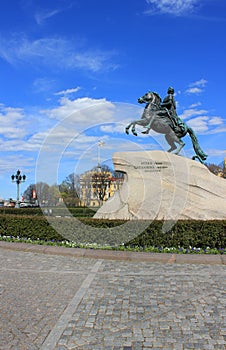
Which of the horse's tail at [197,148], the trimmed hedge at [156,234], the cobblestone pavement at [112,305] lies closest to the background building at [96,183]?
the horse's tail at [197,148]

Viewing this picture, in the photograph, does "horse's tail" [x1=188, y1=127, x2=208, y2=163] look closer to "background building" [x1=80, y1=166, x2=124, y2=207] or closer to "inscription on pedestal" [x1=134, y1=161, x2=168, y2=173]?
"inscription on pedestal" [x1=134, y1=161, x2=168, y2=173]

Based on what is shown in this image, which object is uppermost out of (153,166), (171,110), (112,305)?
(171,110)

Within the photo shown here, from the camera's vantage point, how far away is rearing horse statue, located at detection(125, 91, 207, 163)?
1345 cm

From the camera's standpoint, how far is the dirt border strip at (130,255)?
783 centimetres

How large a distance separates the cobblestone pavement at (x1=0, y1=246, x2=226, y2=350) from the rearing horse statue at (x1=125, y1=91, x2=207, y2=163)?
6.84m

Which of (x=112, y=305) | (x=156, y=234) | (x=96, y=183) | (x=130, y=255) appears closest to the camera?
(x=112, y=305)

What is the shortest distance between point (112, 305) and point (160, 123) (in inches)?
379

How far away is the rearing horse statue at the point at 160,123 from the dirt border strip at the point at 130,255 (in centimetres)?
578

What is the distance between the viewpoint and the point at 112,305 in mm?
4996

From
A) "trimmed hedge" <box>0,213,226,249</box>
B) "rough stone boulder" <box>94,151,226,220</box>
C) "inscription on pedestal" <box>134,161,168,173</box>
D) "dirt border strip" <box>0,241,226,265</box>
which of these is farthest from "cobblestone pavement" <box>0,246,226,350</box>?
"inscription on pedestal" <box>134,161,168,173</box>

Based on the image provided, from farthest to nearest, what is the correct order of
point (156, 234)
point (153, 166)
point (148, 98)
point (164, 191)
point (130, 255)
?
1. point (148, 98)
2. point (153, 166)
3. point (164, 191)
4. point (156, 234)
5. point (130, 255)

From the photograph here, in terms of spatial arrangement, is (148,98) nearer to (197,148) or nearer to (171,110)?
(171,110)

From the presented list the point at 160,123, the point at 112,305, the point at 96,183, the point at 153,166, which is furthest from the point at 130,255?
the point at 96,183

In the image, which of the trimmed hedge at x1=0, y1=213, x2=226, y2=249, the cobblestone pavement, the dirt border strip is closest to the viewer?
the cobblestone pavement
